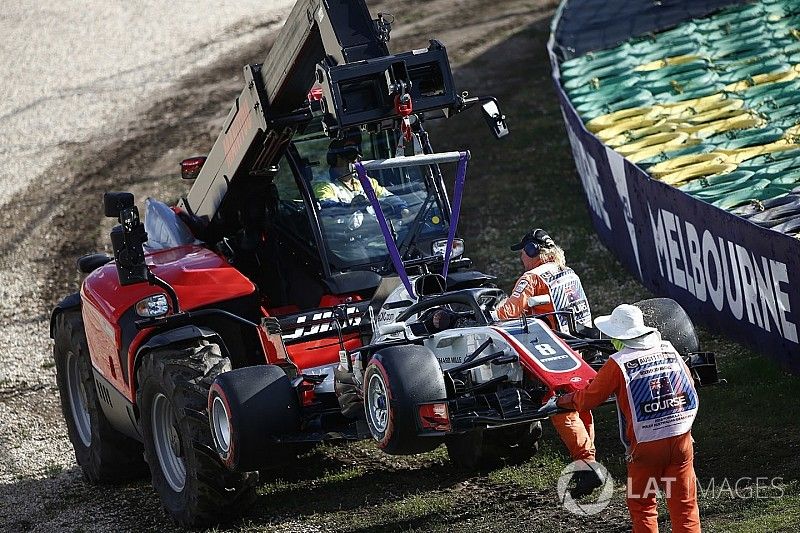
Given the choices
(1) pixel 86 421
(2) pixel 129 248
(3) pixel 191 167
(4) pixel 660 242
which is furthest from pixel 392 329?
(4) pixel 660 242

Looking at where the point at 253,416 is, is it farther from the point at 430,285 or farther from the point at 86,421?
the point at 86,421

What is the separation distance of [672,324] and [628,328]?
143cm

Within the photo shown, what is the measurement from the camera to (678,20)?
1966 centimetres

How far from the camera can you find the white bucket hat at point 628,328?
7.69 m

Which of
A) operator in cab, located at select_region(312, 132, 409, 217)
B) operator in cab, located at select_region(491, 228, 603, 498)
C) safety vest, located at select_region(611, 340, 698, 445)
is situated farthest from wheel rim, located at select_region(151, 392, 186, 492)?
→ safety vest, located at select_region(611, 340, 698, 445)

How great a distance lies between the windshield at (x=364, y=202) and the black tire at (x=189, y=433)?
4.90 feet

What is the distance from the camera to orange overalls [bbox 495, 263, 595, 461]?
8836 mm

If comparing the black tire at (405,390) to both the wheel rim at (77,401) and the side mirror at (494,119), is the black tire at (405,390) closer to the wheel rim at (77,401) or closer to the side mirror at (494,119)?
the side mirror at (494,119)

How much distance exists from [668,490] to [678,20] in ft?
43.7

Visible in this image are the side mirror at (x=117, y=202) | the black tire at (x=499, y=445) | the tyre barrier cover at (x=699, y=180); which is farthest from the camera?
the tyre barrier cover at (x=699, y=180)

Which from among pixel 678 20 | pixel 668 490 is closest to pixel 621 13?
pixel 678 20

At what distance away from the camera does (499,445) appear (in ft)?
33.0

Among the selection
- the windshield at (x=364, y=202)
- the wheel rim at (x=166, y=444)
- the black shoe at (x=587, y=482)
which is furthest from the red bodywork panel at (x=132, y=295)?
the black shoe at (x=587, y=482)

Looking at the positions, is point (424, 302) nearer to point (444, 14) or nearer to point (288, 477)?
point (288, 477)
